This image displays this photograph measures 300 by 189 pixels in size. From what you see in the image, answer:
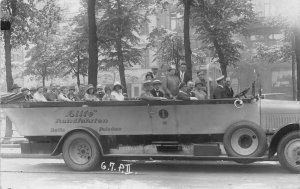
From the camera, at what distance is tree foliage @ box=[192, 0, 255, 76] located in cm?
2059

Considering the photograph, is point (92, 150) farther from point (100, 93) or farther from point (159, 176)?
point (100, 93)

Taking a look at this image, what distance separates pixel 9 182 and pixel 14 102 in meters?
2.12

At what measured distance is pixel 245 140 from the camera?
851cm

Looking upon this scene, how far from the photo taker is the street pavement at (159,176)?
7535mm

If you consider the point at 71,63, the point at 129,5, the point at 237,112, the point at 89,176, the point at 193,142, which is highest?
the point at 129,5

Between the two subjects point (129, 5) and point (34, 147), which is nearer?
point (34, 147)

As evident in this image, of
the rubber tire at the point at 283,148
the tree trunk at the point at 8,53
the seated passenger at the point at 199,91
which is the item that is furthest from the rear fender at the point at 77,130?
the tree trunk at the point at 8,53

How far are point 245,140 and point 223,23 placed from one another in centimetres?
1297

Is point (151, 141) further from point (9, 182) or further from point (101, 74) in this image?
point (101, 74)

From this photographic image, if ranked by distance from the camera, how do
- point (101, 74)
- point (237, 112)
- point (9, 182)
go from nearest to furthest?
point (9, 182) < point (237, 112) < point (101, 74)

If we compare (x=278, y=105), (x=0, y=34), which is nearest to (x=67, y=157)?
(x=278, y=105)

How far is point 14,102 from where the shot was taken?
9570mm

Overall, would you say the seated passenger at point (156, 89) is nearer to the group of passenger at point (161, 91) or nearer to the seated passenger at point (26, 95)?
the group of passenger at point (161, 91)

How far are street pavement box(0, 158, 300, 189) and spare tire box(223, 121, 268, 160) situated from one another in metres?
0.42
